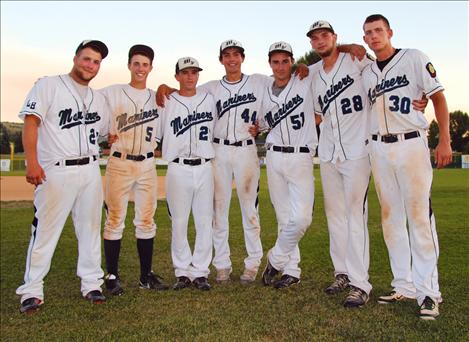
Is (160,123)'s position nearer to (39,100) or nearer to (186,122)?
(186,122)

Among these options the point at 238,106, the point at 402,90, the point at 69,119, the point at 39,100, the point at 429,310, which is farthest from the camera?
the point at 238,106

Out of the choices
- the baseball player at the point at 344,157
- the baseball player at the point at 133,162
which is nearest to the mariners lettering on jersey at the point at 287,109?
the baseball player at the point at 344,157

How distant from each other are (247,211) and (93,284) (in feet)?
5.65

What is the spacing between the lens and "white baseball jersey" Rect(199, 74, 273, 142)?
4.73 m

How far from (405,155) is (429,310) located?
1232 mm

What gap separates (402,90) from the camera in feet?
12.2

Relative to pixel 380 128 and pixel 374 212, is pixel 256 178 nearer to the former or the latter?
pixel 380 128

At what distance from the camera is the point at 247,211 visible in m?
4.80

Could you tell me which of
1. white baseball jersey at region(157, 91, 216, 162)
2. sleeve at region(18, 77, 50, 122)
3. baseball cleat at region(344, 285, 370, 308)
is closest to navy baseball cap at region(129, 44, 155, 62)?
white baseball jersey at region(157, 91, 216, 162)

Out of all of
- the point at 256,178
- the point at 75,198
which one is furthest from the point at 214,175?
the point at 75,198

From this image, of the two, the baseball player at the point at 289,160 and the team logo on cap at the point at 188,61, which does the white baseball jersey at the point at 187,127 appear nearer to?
the team logo on cap at the point at 188,61

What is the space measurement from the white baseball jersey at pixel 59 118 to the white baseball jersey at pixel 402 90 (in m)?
2.69

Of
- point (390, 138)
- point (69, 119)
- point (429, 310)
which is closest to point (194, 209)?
point (69, 119)

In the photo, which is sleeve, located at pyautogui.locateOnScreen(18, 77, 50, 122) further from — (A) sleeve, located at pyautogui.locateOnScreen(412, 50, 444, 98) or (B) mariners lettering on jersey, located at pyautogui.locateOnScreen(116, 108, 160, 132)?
(A) sleeve, located at pyautogui.locateOnScreen(412, 50, 444, 98)
